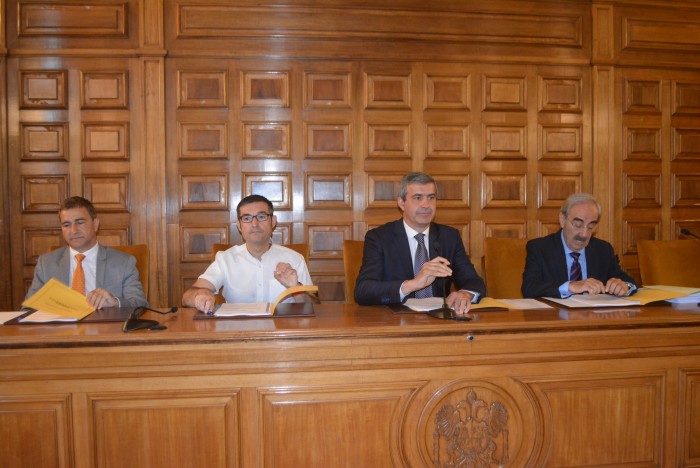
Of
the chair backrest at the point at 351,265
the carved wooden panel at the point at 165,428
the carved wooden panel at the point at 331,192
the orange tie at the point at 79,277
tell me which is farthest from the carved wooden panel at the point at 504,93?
the carved wooden panel at the point at 165,428

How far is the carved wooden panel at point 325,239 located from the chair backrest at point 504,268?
1.17m

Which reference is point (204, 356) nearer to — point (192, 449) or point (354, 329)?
point (192, 449)

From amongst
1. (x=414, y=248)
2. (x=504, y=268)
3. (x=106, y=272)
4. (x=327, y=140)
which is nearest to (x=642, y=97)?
(x=504, y=268)

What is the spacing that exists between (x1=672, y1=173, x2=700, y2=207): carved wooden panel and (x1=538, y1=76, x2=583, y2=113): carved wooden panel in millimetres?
1051

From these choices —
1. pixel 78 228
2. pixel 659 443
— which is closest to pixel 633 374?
pixel 659 443

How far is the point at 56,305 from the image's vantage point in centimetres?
216

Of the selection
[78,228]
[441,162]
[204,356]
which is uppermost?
[441,162]

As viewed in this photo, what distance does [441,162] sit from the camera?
4105 mm

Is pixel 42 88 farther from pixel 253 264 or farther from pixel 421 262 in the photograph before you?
pixel 421 262

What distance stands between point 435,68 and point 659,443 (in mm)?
2955

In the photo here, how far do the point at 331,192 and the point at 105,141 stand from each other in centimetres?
171

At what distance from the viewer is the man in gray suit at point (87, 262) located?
277cm

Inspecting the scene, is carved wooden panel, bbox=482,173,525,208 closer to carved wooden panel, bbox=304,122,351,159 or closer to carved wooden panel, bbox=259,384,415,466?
carved wooden panel, bbox=304,122,351,159

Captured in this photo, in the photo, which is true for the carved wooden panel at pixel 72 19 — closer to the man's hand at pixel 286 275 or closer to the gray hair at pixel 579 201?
the man's hand at pixel 286 275
